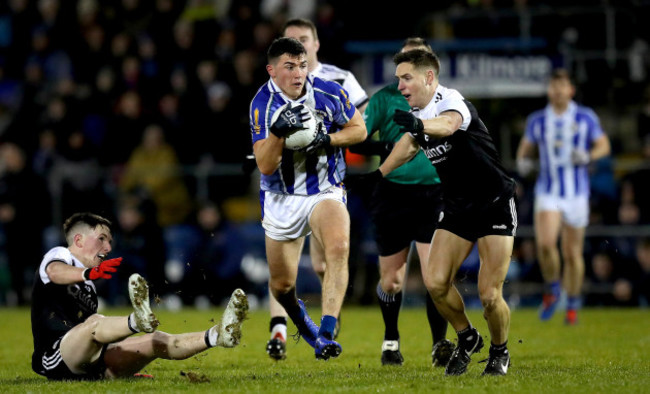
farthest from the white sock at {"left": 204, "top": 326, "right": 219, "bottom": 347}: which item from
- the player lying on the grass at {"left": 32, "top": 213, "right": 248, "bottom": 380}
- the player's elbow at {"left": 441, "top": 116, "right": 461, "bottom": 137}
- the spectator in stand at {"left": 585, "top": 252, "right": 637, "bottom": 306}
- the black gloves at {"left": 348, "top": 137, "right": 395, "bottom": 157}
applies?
the spectator in stand at {"left": 585, "top": 252, "right": 637, "bottom": 306}

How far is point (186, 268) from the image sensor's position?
50.1 feet

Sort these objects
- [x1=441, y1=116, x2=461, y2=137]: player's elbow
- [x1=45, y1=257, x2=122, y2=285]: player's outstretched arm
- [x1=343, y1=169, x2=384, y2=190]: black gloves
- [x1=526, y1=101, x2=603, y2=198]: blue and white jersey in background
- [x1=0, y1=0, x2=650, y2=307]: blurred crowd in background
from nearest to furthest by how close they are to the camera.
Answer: [x1=45, y1=257, x2=122, y2=285]: player's outstretched arm < [x1=441, y1=116, x2=461, y2=137]: player's elbow < [x1=343, y1=169, x2=384, y2=190]: black gloves < [x1=526, y1=101, x2=603, y2=198]: blue and white jersey in background < [x1=0, y1=0, x2=650, y2=307]: blurred crowd in background

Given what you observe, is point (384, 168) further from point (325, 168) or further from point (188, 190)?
point (188, 190)

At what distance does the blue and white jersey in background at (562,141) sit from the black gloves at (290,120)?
6.31m

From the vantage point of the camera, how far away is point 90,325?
6.82 meters

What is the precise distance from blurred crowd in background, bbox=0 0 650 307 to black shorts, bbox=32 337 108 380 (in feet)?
24.7

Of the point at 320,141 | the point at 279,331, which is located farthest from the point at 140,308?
the point at 279,331

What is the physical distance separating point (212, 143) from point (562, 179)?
206 inches

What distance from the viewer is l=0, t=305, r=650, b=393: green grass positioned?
6.66 m

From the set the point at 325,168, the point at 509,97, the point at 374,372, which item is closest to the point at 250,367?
the point at 374,372

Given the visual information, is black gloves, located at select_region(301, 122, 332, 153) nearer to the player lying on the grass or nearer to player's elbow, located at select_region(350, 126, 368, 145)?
player's elbow, located at select_region(350, 126, 368, 145)

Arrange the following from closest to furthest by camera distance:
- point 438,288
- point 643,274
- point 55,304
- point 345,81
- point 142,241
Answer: point 55,304
point 438,288
point 345,81
point 643,274
point 142,241

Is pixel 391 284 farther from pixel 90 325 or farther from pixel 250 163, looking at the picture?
pixel 90 325

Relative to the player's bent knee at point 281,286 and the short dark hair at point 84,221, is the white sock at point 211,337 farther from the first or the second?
the player's bent knee at point 281,286
